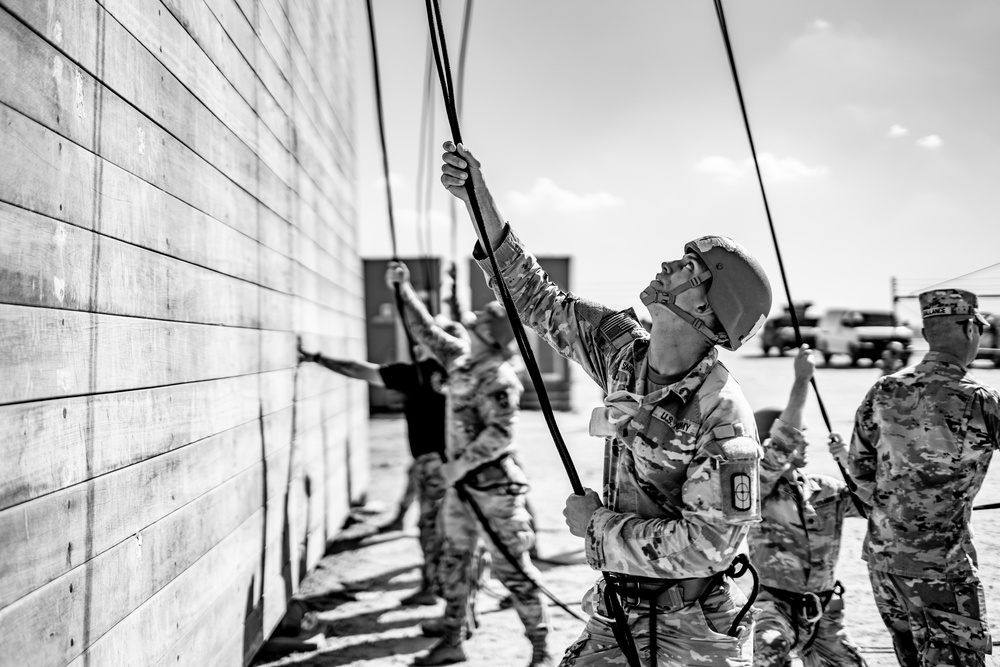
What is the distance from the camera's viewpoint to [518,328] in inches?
88.9

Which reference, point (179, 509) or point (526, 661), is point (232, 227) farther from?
point (526, 661)

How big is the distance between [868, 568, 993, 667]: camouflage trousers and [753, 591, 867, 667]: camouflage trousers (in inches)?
9.5

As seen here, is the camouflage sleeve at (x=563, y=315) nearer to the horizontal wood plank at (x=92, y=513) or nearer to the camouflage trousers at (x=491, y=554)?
the horizontal wood plank at (x=92, y=513)

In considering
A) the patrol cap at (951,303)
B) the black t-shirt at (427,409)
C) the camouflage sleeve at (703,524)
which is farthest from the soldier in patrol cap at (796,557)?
the black t-shirt at (427,409)

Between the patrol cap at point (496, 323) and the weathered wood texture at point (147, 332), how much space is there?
1.20m

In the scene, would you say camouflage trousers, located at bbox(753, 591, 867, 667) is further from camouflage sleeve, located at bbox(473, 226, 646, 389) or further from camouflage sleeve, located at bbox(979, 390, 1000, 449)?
camouflage sleeve, located at bbox(473, 226, 646, 389)

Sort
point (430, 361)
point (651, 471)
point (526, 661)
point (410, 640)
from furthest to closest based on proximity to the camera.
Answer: point (430, 361) < point (410, 640) < point (526, 661) < point (651, 471)

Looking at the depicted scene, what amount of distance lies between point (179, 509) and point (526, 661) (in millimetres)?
2386

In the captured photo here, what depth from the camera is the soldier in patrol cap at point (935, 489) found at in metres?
2.97

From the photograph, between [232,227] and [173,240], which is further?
[232,227]

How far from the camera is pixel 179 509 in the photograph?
8.89ft

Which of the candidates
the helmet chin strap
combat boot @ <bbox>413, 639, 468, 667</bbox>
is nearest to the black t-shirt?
combat boot @ <bbox>413, 639, 468, 667</bbox>

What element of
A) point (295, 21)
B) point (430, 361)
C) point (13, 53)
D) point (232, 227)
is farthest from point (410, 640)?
point (295, 21)

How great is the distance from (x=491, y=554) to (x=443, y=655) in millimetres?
626
